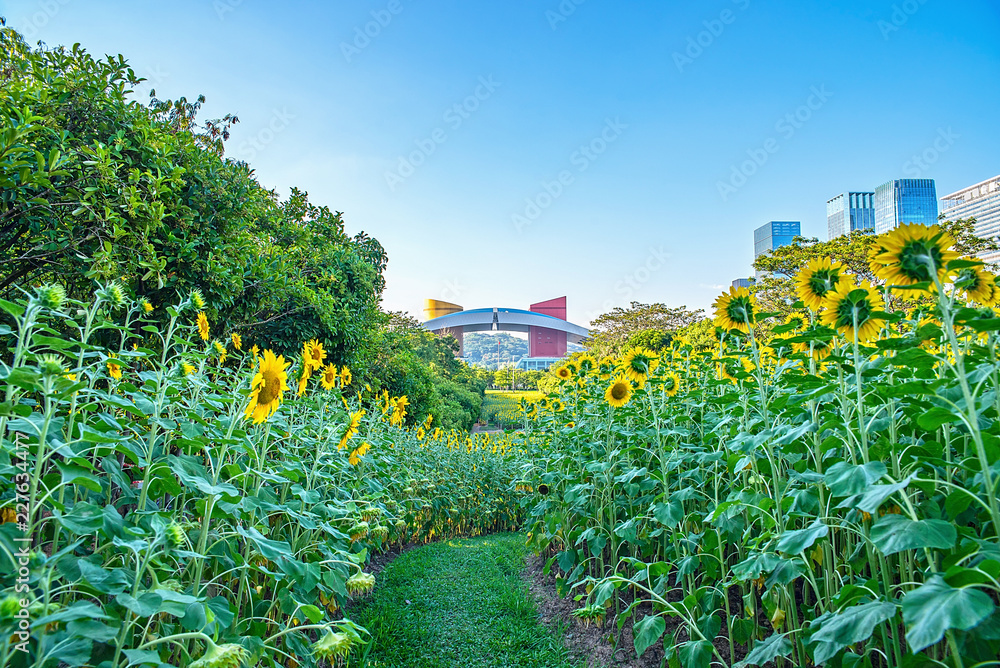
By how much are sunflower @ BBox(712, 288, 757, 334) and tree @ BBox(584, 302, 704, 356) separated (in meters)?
29.7

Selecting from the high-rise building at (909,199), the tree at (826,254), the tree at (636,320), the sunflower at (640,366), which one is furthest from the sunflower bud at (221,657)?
the high-rise building at (909,199)

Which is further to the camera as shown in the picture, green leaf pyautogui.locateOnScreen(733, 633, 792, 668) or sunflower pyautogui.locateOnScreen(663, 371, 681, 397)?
sunflower pyautogui.locateOnScreen(663, 371, 681, 397)

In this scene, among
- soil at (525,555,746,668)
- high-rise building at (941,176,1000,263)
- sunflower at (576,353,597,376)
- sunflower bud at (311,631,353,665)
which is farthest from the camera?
high-rise building at (941,176,1000,263)

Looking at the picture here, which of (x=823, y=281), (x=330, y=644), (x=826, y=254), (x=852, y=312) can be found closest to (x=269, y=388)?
(x=330, y=644)

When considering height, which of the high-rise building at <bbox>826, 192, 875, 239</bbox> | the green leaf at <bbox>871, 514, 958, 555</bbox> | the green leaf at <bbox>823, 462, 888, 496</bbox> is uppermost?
the high-rise building at <bbox>826, 192, 875, 239</bbox>

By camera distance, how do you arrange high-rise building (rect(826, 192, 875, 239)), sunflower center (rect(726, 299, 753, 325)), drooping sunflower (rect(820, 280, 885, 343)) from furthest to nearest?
high-rise building (rect(826, 192, 875, 239)) → sunflower center (rect(726, 299, 753, 325)) → drooping sunflower (rect(820, 280, 885, 343))

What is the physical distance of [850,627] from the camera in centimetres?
107

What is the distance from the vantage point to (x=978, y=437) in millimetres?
933

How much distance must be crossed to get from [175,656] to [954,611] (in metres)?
1.89

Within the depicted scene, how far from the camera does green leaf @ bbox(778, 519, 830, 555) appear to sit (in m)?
1.16

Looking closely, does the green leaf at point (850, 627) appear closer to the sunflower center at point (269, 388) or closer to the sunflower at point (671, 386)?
the sunflower at point (671, 386)

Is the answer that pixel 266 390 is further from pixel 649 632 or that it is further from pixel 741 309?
pixel 741 309

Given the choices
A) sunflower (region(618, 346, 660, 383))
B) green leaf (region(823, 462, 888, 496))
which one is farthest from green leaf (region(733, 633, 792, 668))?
sunflower (region(618, 346, 660, 383))

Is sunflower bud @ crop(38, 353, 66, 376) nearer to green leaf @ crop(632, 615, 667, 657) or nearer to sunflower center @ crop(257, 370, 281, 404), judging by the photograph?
sunflower center @ crop(257, 370, 281, 404)
